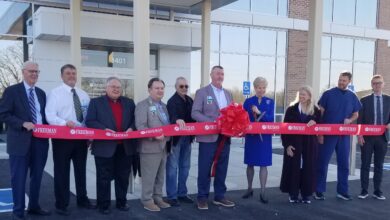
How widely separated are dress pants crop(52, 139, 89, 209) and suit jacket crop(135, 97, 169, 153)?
0.81 meters

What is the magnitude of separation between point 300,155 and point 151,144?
2.38 m

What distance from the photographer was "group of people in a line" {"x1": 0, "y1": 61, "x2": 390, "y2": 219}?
16.3ft

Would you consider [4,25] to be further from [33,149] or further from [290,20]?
[290,20]

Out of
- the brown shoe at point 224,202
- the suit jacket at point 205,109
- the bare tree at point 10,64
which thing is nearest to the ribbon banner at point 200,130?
the suit jacket at point 205,109

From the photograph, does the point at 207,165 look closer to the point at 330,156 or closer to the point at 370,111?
the point at 330,156

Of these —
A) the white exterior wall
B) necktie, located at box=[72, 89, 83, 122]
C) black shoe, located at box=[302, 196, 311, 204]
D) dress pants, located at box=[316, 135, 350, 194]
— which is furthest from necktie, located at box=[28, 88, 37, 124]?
the white exterior wall

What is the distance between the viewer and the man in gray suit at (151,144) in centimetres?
535

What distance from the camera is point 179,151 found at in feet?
19.5

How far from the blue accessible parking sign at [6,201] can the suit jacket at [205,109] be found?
2.96 m

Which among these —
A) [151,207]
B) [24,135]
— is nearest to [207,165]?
[151,207]

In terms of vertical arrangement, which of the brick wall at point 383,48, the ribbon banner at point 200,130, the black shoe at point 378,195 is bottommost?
the black shoe at point 378,195

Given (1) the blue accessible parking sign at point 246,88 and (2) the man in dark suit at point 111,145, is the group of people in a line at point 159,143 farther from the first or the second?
(1) the blue accessible parking sign at point 246,88

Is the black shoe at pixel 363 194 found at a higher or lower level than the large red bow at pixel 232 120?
lower

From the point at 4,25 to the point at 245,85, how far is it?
25.9 feet
